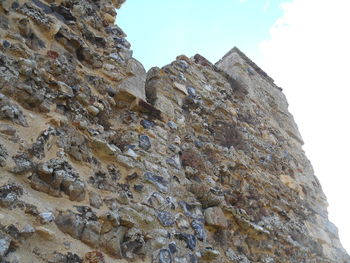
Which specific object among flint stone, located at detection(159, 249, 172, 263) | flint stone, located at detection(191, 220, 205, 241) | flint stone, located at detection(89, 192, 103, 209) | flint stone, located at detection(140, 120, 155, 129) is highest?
flint stone, located at detection(140, 120, 155, 129)

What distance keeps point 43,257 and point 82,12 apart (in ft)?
6.92

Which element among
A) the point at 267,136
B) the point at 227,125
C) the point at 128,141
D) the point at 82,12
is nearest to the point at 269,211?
the point at 227,125

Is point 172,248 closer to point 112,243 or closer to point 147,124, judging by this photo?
point 112,243

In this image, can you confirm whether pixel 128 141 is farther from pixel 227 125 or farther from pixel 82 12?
pixel 227 125

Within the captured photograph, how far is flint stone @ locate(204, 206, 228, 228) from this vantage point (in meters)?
2.62

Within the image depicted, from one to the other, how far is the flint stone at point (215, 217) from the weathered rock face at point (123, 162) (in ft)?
0.03

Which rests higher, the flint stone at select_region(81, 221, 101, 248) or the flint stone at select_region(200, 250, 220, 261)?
the flint stone at select_region(200, 250, 220, 261)

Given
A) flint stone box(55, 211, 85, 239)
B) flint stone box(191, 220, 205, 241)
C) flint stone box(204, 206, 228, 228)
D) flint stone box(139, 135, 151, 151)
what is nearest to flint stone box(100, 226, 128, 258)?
flint stone box(55, 211, 85, 239)

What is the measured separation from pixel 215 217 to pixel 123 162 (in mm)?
840

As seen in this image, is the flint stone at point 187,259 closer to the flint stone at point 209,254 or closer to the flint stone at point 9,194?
the flint stone at point 209,254

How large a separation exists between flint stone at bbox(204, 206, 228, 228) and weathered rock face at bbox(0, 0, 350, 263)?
0.01 meters

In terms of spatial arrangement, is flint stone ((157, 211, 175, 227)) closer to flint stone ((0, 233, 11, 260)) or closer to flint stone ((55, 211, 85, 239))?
flint stone ((55, 211, 85, 239))

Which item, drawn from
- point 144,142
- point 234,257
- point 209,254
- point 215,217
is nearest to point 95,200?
point 144,142

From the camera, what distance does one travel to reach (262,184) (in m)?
3.62
